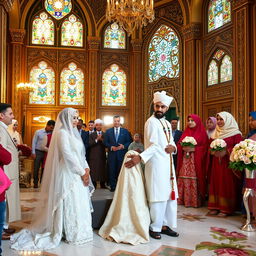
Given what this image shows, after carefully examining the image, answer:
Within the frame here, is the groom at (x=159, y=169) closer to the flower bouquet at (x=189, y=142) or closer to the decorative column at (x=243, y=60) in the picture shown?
the flower bouquet at (x=189, y=142)

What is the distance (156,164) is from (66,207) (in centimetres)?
115

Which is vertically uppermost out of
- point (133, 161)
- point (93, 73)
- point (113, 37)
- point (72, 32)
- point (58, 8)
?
point (58, 8)

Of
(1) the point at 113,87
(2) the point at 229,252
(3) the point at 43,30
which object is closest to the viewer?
(2) the point at 229,252

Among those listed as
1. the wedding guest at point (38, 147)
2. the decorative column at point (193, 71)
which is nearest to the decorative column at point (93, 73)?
the decorative column at point (193, 71)

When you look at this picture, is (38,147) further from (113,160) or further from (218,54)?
(218,54)

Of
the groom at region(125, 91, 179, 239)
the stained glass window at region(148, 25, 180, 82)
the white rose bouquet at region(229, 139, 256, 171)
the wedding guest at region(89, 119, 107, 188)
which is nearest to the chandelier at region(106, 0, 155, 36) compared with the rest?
the wedding guest at region(89, 119, 107, 188)

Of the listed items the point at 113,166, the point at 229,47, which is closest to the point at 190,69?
the point at 229,47

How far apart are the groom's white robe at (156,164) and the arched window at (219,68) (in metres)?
6.62

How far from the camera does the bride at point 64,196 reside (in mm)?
3559

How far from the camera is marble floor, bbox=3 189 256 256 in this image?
3.34m

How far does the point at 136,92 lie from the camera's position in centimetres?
A: 1291

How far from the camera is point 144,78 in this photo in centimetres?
1293

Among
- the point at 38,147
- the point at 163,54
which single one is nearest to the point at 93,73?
the point at 163,54

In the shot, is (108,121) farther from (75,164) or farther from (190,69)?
(75,164)
